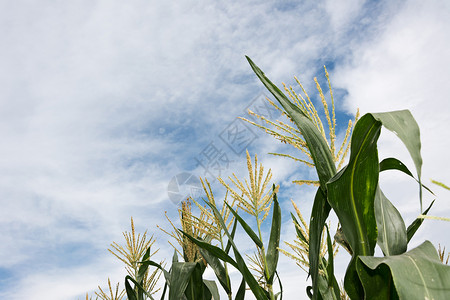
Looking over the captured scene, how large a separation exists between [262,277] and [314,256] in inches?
39.1

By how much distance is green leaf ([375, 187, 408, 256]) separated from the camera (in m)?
1.52

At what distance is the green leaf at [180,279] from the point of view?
103 inches

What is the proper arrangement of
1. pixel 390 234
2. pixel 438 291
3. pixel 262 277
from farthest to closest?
pixel 262 277
pixel 390 234
pixel 438 291

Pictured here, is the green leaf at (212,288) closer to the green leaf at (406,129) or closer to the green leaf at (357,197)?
the green leaf at (357,197)

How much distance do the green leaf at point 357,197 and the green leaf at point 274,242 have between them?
0.87 m

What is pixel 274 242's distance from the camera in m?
2.33

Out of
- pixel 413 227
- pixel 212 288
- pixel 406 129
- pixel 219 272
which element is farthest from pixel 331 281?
pixel 212 288

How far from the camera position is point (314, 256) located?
155cm

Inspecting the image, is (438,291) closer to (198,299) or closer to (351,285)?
(351,285)

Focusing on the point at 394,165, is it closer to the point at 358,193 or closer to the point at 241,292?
the point at 358,193

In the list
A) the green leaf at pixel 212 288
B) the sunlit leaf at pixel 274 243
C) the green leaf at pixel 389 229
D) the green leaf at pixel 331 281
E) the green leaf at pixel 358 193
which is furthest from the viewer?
the green leaf at pixel 212 288

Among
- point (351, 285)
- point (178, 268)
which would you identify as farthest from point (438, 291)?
point (178, 268)

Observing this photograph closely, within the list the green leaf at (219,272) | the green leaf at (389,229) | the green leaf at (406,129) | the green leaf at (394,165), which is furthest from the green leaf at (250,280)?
the green leaf at (406,129)

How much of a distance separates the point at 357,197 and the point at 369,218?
0.35 feet
